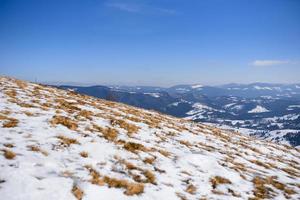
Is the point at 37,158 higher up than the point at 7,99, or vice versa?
the point at 7,99

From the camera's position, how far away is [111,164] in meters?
12.1

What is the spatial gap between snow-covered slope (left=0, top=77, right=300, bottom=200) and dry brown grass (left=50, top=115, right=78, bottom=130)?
0.18 feet

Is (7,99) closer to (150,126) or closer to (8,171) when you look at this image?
(150,126)

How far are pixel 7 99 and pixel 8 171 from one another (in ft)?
40.3

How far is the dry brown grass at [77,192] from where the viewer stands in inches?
351

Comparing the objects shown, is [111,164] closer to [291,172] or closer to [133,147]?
[133,147]

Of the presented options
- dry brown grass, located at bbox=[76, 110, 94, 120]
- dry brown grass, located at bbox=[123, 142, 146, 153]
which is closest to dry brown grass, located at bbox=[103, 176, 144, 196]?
dry brown grass, located at bbox=[123, 142, 146, 153]

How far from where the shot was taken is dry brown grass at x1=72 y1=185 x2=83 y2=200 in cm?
891

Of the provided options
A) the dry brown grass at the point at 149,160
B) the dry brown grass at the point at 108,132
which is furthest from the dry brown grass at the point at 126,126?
the dry brown grass at the point at 149,160

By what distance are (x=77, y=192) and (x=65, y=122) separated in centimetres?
808

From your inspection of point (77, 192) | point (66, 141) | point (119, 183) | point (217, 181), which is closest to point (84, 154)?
point (66, 141)

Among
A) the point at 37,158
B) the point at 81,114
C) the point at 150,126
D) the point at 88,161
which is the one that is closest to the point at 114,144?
the point at 88,161

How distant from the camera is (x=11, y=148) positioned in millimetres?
11359

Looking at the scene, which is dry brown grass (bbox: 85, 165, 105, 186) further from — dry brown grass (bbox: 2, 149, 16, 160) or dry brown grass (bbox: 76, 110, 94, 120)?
dry brown grass (bbox: 76, 110, 94, 120)
